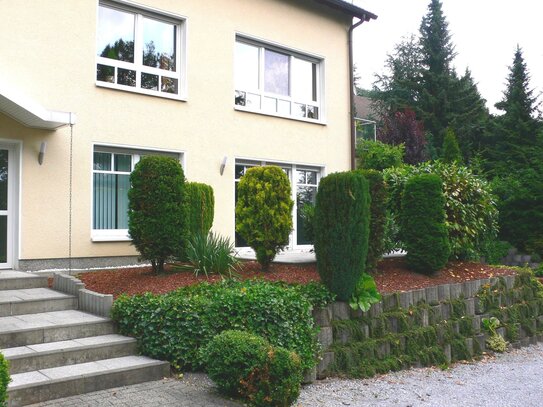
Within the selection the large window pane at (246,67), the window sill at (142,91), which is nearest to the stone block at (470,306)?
the window sill at (142,91)

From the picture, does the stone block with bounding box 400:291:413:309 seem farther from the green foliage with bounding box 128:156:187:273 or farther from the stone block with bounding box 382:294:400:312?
the green foliage with bounding box 128:156:187:273

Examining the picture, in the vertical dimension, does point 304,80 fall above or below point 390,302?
above

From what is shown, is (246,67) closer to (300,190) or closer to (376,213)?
(300,190)

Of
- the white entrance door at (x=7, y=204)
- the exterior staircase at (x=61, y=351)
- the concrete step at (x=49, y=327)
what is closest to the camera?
the exterior staircase at (x=61, y=351)

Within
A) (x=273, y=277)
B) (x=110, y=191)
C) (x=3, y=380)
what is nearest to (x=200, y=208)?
(x=110, y=191)

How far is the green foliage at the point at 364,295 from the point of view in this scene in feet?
24.7

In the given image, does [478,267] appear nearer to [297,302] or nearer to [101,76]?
[297,302]

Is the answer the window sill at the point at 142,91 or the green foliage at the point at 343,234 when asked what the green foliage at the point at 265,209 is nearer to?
the green foliage at the point at 343,234

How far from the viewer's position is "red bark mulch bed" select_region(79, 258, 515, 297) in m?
8.06

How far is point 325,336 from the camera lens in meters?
7.07

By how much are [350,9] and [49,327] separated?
12843mm

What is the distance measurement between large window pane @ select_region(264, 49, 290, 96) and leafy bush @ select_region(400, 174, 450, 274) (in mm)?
5802

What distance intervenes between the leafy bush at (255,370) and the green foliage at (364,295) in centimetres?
215

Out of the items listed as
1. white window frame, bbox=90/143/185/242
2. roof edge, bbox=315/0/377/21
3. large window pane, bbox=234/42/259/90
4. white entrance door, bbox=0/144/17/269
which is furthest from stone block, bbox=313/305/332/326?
roof edge, bbox=315/0/377/21
